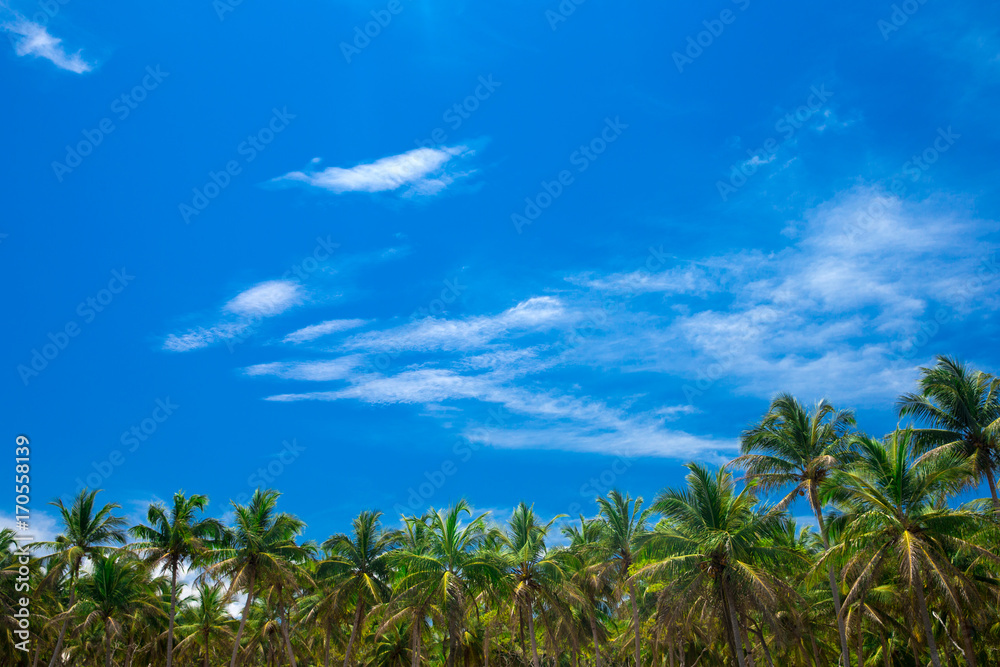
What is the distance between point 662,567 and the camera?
29.1 m

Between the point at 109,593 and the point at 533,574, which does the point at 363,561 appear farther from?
the point at 109,593

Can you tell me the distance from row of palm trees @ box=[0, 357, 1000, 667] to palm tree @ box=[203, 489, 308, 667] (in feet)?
0.37

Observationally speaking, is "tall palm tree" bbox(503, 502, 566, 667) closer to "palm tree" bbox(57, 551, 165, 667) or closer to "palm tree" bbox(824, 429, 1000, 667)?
"palm tree" bbox(824, 429, 1000, 667)

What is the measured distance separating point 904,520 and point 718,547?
7207mm

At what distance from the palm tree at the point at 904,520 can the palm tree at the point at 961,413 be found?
18.2ft

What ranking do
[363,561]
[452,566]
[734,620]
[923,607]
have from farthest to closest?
[363,561], [452,566], [734,620], [923,607]

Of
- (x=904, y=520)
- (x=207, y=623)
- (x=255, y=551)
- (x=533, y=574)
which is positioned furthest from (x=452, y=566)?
(x=207, y=623)

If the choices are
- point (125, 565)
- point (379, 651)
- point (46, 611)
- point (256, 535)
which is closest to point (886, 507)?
point (256, 535)

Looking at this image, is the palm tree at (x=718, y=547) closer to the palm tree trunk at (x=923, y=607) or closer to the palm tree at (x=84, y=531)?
the palm tree trunk at (x=923, y=607)

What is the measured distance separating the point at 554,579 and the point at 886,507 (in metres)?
16.7

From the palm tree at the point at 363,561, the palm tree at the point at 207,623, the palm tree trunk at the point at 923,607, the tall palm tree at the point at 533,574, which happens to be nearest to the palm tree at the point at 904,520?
the palm tree trunk at the point at 923,607

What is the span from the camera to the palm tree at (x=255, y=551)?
3797cm

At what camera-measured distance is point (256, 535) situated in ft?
126

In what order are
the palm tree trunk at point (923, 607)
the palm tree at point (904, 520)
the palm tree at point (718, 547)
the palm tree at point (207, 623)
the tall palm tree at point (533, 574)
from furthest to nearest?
the palm tree at point (207, 623) → the tall palm tree at point (533, 574) → the palm tree at point (718, 547) → the palm tree at point (904, 520) → the palm tree trunk at point (923, 607)
